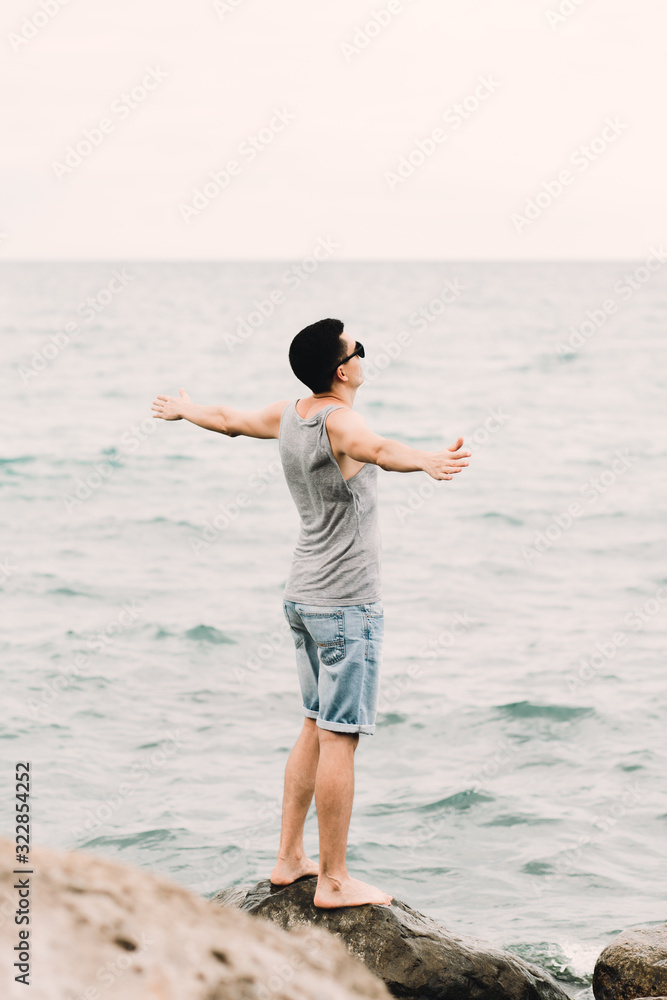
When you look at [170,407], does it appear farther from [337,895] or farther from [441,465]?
[337,895]

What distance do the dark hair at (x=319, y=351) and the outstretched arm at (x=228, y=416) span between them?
0.19 metres

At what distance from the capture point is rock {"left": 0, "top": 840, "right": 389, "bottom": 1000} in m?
1.76

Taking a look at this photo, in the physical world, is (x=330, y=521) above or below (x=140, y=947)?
above

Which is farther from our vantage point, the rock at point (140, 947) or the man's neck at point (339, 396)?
the man's neck at point (339, 396)

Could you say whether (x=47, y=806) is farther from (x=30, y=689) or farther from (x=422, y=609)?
(x=422, y=609)

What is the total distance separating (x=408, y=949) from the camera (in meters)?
4.30

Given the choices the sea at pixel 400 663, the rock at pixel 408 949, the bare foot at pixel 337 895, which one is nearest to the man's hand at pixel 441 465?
the bare foot at pixel 337 895

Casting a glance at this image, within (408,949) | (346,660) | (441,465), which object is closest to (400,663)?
(408,949)

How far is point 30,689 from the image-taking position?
10219mm

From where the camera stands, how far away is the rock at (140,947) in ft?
5.77

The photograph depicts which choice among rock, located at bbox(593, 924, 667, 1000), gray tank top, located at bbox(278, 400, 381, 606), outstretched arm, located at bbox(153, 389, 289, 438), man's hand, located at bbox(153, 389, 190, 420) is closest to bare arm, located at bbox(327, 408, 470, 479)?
gray tank top, located at bbox(278, 400, 381, 606)

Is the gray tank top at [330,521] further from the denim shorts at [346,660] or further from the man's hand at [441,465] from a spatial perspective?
the man's hand at [441,465]

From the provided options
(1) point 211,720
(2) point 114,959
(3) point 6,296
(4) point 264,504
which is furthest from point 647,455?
(3) point 6,296

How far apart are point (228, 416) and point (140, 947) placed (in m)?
2.91
